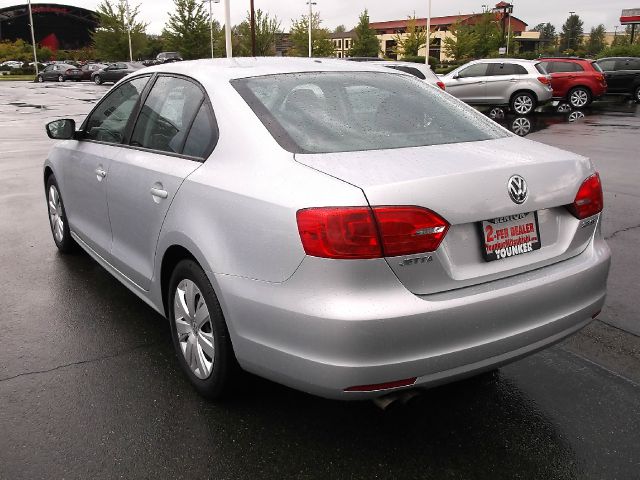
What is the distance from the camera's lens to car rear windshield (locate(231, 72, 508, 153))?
2824mm

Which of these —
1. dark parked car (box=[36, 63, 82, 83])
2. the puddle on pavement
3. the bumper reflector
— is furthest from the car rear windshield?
dark parked car (box=[36, 63, 82, 83])

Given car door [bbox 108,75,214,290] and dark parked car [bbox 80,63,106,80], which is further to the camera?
dark parked car [bbox 80,63,106,80]

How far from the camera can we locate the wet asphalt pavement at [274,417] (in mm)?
2631

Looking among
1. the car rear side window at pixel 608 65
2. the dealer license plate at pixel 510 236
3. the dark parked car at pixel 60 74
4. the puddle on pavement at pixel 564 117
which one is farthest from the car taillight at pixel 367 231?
the dark parked car at pixel 60 74

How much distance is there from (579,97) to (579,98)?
0.12 ft

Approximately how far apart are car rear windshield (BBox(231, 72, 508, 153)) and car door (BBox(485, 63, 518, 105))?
17.7m

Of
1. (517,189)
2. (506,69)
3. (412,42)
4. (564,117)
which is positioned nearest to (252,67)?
(517,189)

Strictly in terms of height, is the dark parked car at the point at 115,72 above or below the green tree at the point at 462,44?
below

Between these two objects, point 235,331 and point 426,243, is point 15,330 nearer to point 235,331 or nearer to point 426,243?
point 235,331

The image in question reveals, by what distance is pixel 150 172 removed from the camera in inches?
135

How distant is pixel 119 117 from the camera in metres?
4.20

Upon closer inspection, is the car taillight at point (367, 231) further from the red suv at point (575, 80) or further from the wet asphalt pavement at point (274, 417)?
the red suv at point (575, 80)

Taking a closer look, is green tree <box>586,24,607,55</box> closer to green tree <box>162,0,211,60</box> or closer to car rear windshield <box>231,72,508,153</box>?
green tree <box>162,0,211,60</box>

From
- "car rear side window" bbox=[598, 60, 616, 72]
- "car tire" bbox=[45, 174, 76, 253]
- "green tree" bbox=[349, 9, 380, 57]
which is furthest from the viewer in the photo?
"green tree" bbox=[349, 9, 380, 57]
